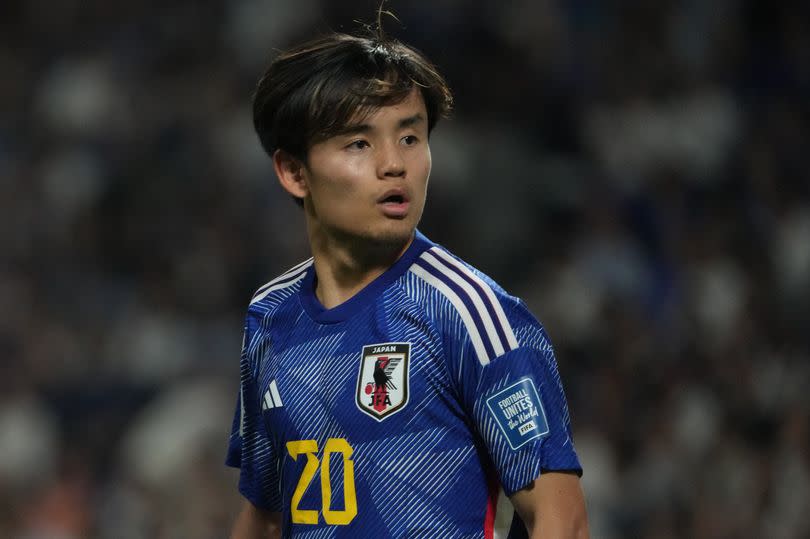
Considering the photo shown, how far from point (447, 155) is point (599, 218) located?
1191 mm

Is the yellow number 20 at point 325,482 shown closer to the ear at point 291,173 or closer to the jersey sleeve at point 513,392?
the jersey sleeve at point 513,392

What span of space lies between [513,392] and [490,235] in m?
4.88

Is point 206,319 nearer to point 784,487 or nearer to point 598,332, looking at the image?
point 598,332

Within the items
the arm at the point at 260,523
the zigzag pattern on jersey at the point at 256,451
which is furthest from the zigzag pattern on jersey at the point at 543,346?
the arm at the point at 260,523

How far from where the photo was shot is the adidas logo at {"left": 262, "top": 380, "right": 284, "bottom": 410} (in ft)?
9.79

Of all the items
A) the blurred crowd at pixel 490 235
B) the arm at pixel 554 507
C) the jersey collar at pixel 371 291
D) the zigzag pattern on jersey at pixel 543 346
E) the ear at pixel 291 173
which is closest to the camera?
the arm at pixel 554 507

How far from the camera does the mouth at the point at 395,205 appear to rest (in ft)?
9.29

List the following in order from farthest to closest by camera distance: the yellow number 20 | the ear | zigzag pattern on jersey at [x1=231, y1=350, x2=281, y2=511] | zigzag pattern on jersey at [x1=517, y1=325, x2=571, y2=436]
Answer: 1. zigzag pattern on jersey at [x1=231, y1=350, x2=281, y2=511]
2. the ear
3. the yellow number 20
4. zigzag pattern on jersey at [x1=517, y1=325, x2=571, y2=436]

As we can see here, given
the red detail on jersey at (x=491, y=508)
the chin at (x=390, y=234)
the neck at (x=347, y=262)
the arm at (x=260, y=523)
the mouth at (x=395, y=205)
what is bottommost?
the arm at (x=260, y=523)

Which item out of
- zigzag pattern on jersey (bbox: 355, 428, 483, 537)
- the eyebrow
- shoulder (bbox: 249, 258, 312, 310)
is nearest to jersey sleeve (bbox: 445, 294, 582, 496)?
zigzag pattern on jersey (bbox: 355, 428, 483, 537)

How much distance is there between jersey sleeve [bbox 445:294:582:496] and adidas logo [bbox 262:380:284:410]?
0.50 metres

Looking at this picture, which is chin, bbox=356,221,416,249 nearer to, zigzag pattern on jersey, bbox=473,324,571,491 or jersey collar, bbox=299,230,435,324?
jersey collar, bbox=299,230,435,324

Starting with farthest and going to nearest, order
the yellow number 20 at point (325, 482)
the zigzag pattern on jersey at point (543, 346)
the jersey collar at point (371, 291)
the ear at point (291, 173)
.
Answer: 1. the ear at point (291, 173)
2. the jersey collar at point (371, 291)
3. the yellow number 20 at point (325, 482)
4. the zigzag pattern on jersey at point (543, 346)

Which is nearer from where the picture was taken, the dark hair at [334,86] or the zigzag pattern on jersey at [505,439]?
the zigzag pattern on jersey at [505,439]
